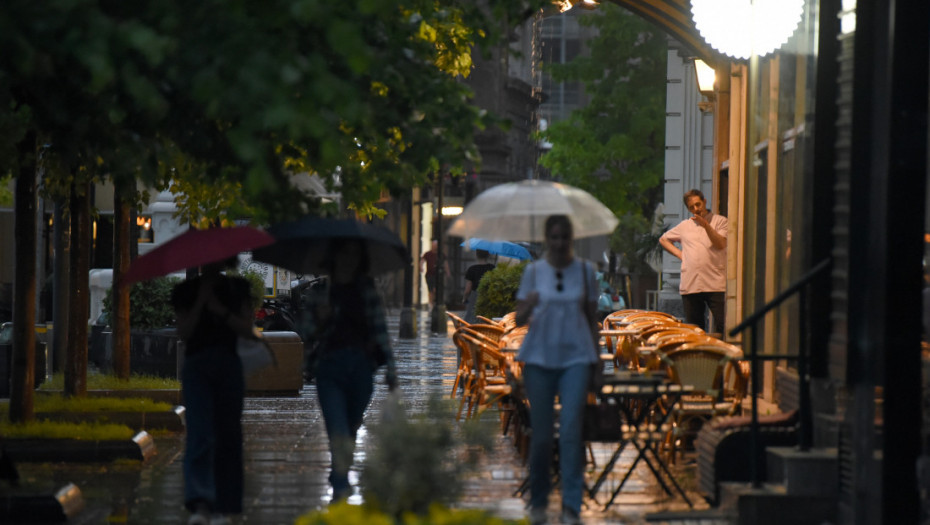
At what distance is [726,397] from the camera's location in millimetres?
11219

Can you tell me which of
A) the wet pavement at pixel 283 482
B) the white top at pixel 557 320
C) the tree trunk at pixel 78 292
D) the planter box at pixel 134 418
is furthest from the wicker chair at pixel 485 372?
Answer: the tree trunk at pixel 78 292

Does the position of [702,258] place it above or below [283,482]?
above

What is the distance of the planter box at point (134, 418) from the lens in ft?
39.3

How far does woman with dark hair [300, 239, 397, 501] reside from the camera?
7961 millimetres

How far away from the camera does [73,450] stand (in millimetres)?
10828

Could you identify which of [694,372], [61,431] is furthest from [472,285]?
[694,372]

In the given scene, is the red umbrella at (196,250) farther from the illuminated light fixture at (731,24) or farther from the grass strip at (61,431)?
the illuminated light fixture at (731,24)

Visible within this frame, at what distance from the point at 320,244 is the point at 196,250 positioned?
82 centimetres

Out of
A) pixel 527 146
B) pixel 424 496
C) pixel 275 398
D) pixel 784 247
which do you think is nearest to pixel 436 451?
pixel 424 496

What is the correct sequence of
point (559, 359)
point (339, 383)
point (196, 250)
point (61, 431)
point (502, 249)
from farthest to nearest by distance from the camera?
point (502, 249) → point (61, 431) → point (339, 383) → point (559, 359) → point (196, 250)

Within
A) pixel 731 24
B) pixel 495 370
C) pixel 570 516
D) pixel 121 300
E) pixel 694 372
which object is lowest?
pixel 570 516

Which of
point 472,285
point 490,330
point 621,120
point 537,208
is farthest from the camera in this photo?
point 621,120

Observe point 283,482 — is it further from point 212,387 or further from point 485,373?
point 485,373

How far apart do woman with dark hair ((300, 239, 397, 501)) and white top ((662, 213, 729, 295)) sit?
289 inches
